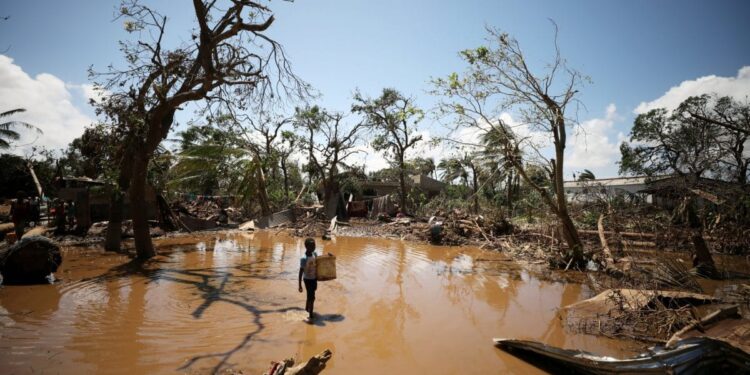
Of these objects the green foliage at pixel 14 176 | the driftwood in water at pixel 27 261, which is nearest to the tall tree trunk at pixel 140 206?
the driftwood in water at pixel 27 261

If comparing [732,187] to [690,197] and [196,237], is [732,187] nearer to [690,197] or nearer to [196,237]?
[690,197]

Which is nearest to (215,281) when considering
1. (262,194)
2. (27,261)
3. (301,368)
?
(27,261)

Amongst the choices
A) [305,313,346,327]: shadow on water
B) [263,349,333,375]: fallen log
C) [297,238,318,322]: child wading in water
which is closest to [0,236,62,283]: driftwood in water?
[297,238,318,322]: child wading in water

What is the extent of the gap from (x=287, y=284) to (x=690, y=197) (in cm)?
999

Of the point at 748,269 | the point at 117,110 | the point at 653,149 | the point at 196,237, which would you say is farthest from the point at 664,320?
the point at 653,149

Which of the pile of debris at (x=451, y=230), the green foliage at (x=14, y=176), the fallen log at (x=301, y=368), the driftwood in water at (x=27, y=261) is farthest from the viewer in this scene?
the green foliage at (x=14, y=176)

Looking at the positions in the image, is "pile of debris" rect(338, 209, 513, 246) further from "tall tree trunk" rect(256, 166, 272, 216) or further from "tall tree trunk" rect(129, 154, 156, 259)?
"tall tree trunk" rect(129, 154, 156, 259)

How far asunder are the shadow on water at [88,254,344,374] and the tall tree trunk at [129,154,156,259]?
0.42 meters

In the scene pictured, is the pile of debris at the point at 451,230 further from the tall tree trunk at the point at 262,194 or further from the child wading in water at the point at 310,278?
the child wading in water at the point at 310,278

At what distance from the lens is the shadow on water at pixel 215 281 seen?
4719 mm

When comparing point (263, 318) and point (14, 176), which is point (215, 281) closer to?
point (263, 318)

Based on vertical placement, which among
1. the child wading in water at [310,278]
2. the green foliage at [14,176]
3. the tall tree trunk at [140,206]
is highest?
the green foliage at [14,176]

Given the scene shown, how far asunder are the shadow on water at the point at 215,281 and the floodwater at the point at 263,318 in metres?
0.02

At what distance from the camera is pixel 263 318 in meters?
5.87
